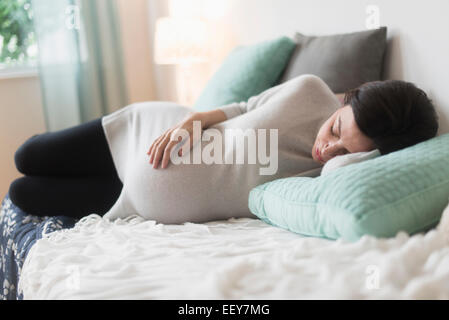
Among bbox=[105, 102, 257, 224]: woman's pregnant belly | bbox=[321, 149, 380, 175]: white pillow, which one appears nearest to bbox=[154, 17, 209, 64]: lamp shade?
bbox=[105, 102, 257, 224]: woman's pregnant belly

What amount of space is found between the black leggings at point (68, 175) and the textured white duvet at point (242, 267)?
44 cm

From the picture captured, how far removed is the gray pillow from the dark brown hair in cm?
53

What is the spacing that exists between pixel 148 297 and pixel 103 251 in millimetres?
310

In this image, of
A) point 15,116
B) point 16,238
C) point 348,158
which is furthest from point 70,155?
point 15,116

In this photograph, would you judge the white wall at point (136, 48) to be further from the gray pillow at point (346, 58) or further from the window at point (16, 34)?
the gray pillow at point (346, 58)

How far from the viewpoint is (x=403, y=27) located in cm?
158

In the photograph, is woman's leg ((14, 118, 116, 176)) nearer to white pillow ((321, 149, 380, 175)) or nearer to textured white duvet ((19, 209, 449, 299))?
textured white duvet ((19, 209, 449, 299))

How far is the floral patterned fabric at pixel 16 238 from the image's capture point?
136 cm

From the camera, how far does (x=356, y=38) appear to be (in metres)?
1.70

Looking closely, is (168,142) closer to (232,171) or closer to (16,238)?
(232,171)

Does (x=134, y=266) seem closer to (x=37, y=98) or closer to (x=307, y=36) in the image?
(x=307, y=36)

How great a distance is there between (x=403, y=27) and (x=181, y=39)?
1.42 meters

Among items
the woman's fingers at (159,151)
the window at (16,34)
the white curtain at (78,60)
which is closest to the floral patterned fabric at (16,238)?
the woman's fingers at (159,151)
